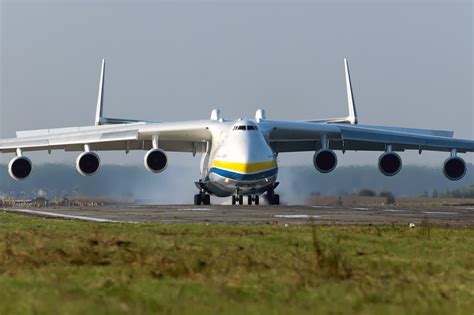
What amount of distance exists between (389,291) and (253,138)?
95.2ft

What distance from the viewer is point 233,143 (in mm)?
38469

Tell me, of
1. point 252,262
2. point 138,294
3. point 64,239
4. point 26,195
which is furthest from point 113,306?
point 26,195

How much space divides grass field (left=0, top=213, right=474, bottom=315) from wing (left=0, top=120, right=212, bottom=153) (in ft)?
82.7

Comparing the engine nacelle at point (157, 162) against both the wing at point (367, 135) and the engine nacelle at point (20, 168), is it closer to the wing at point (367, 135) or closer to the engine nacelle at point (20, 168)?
the wing at point (367, 135)

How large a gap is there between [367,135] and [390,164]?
1.56m

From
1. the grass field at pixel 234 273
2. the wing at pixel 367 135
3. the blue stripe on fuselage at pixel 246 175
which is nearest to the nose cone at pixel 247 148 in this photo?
the blue stripe on fuselage at pixel 246 175

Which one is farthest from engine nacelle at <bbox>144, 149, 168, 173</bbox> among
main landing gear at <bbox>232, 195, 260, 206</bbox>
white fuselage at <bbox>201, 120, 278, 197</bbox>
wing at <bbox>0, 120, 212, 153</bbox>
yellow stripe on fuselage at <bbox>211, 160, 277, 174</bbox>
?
main landing gear at <bbox>232, 195, 260, 206</bbox>

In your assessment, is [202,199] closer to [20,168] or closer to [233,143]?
[233,143]

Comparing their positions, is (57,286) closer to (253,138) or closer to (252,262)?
(252,262)

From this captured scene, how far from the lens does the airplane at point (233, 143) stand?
127 ft

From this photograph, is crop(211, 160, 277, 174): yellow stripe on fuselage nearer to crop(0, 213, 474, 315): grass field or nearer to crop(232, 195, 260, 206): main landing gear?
crop(232, 195, 260, 206): main landing gear

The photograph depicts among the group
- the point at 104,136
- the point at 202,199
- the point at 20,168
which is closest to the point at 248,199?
the point at 202,199

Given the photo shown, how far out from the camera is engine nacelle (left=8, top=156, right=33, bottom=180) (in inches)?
1619

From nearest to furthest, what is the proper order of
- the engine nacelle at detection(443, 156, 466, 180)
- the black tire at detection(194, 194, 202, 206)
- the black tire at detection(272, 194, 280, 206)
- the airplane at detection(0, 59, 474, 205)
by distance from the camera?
the airplane at detection(0, 59, 474, 205)
the black tire at detection(272, 194, 280, 206)
the engine nacelle at detection(443, 156, 466, 180)
the black tire at detection(194, 194, 202, 206)
